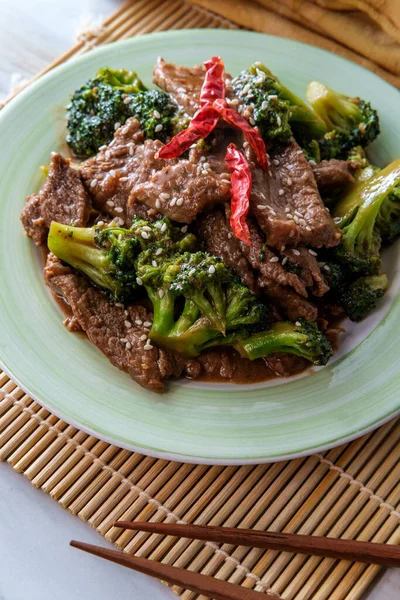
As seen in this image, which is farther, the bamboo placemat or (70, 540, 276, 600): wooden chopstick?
the bamboo placemat

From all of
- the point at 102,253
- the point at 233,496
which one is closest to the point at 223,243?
the point at 102,253

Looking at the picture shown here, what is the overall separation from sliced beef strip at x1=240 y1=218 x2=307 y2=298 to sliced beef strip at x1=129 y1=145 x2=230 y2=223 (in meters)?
0.27

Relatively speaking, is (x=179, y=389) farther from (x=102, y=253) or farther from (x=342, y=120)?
(x=342, y=120)

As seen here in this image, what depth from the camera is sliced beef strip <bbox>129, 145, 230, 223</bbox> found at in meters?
3.79

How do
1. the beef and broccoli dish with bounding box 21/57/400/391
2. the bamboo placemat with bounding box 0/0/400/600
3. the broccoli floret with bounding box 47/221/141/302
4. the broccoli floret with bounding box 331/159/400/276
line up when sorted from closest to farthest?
the bamboo placemat with bounding box 0/0/400/600, the beef and broccoli dish with bounding box 21/57/400/391, the broccoli floret with bounding box 47/221/141/302, the broccoli floret with bounding box 331/159/400/276

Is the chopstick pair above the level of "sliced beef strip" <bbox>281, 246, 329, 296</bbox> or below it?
below

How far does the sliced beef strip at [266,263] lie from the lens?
12.0ft

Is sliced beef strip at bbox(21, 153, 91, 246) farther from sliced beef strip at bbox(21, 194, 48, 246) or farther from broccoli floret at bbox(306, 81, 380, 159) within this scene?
broccoli floret at bbox(306, 81, 380, 159)

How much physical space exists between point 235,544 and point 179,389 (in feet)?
2.76

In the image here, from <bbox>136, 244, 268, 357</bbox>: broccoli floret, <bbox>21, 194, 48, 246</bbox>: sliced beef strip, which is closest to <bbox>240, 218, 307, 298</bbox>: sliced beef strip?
<bbox>136, 244, 268, 357</bbox>: broccoli floret

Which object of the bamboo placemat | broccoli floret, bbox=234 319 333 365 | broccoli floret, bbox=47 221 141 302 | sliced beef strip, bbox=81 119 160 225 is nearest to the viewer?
the bamboo placemat

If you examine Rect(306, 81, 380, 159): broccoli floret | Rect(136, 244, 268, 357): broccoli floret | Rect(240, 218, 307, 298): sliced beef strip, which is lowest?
Rect(136, 244, 268, 357): broccoli floret

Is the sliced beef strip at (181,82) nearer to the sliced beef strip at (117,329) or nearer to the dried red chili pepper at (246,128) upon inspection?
the dried red chili pepper at (246,128)

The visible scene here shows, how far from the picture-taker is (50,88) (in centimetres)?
475
